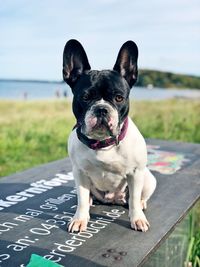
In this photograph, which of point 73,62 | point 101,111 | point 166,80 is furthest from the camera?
point 166,80

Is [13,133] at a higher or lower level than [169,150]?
lower

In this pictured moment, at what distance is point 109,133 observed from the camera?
1.60 m

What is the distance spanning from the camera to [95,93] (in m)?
1.59

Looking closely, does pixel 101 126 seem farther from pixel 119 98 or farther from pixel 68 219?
pixel 68 219

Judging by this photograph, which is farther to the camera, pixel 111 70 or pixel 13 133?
pixel 13 133

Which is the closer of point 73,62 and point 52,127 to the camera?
point 73,62

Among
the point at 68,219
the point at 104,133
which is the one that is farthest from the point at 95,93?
the point at 68,219

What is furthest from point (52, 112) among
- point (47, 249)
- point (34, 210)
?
point (47, 249)

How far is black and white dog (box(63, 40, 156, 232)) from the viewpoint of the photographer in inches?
62.6

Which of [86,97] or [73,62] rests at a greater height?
[73,62]

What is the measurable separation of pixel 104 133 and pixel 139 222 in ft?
1.42

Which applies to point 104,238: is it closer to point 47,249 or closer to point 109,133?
point 47,249

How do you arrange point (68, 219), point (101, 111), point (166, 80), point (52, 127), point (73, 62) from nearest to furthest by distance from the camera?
1. point (101, 111)
2. point (73, 62)
3. point (68, 219)
4. point (52, 127)
5. point (166, 80)

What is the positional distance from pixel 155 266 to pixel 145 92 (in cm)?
593
